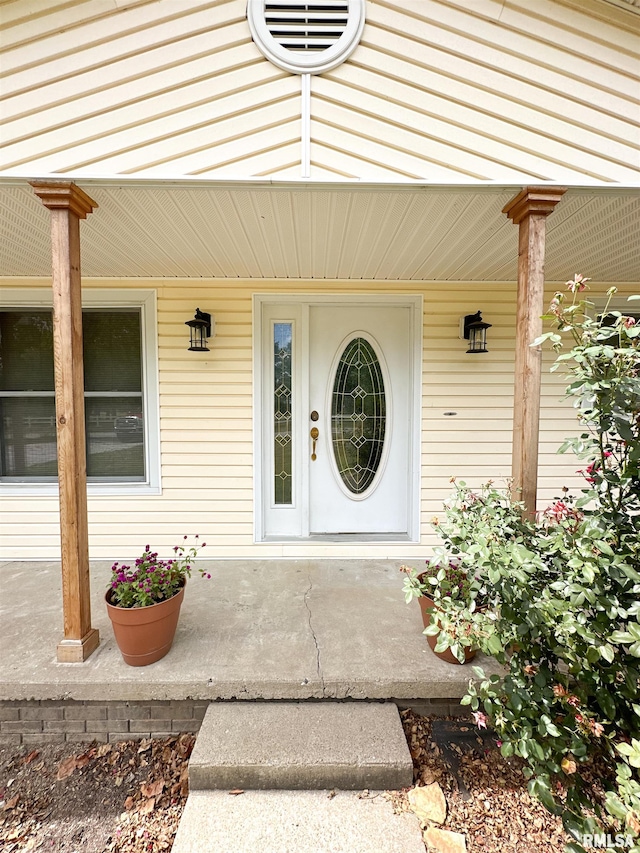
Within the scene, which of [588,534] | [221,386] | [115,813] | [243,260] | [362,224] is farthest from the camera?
[221,386]

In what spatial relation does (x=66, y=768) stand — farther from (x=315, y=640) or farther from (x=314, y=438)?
(x=314, y=438)

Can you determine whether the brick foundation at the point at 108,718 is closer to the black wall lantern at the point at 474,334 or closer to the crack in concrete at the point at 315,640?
the crack in concrete at the point at 315,640

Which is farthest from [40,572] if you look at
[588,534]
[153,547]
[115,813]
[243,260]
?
[588,534]

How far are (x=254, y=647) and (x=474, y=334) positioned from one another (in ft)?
8.74

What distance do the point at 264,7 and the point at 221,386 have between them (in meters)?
2.18

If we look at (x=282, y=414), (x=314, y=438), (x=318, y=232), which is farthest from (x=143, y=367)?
(x=318, y=232)

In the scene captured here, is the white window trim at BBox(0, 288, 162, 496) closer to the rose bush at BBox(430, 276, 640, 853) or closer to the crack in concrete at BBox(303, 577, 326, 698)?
the crack in concrete at BBox(303, 577, 326, 698)

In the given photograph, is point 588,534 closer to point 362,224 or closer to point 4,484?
point 362,224

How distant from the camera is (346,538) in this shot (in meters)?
3.34

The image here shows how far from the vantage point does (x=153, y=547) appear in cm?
328

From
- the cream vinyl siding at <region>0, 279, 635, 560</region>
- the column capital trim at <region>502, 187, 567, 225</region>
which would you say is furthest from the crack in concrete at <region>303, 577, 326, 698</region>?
the column capital trim at <region>502, 187, 567, 225</region>

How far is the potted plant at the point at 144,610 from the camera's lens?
1.90 meters

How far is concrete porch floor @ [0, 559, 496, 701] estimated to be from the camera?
72.9 inches

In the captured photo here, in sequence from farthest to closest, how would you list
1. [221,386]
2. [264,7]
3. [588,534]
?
[221,386] → [264,7] → [588,534]
